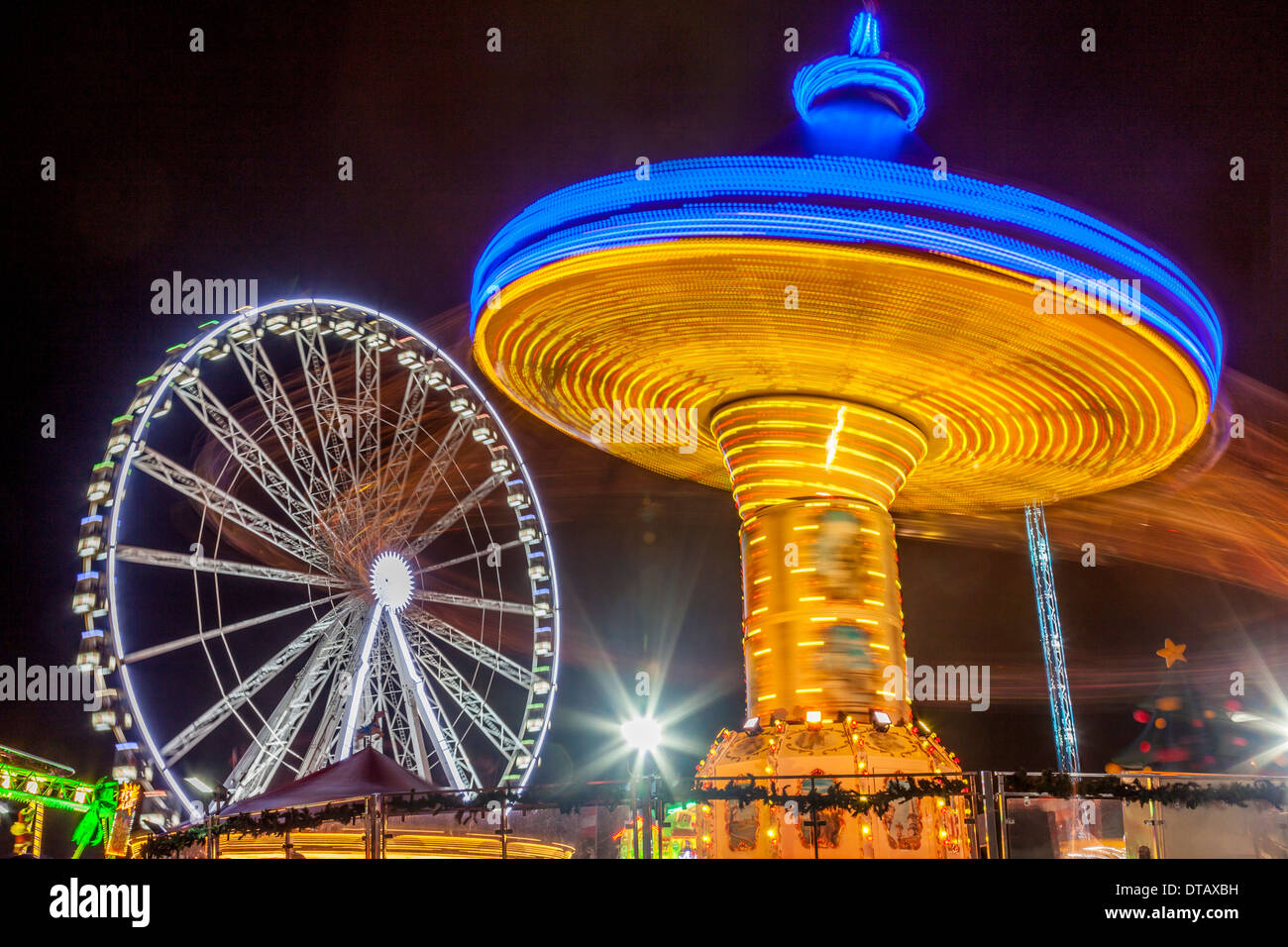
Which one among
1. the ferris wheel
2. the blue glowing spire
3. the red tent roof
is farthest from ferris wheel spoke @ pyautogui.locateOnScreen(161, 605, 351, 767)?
the blue glowing spire

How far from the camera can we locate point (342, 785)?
14820 millimetres

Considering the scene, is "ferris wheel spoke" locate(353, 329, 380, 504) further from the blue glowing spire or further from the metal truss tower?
the metal truss tower

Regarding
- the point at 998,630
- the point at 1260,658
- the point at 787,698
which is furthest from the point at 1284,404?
the point at 787,698

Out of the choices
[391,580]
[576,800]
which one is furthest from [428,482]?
[576,800]

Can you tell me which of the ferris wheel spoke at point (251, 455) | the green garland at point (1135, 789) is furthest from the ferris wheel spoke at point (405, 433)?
the green garland at point (1135, 789)

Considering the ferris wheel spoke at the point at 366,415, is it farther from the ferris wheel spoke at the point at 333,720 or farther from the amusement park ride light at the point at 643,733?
the amusement park ride light at the point at 643,733

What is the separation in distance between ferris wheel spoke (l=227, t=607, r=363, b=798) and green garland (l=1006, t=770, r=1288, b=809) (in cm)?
1241

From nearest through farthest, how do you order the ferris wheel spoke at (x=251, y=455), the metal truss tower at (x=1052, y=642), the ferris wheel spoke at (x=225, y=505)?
the ferris wheel spoke at (x=225, y=505)
the ferris wheel spoke at (x=251, y=455)
the metal truss tower at (x=1052, y=642)

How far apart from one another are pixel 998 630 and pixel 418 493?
59.7ft

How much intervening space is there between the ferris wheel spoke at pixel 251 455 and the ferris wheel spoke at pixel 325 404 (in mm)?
601

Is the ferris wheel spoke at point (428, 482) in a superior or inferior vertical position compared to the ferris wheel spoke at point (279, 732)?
superior

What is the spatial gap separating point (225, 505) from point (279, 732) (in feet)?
12.8

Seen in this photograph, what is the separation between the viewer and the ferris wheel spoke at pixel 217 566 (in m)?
18.3

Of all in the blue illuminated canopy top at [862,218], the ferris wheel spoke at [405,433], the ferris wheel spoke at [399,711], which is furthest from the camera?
the ferris wheel spoke at [405,433]
